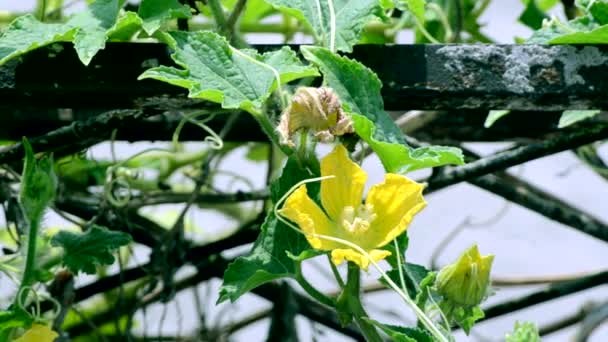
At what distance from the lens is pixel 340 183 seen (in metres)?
0.80

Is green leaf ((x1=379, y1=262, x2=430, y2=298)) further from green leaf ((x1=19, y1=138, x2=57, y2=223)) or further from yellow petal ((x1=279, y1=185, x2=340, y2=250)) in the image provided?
green leaf ((x1=19, y1=138, x2=57, y2=223))

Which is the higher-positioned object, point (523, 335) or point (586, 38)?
point (586, 38)

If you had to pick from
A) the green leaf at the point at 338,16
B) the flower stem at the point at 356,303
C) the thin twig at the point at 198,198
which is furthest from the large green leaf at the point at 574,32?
the thin twig at the point at 198,198

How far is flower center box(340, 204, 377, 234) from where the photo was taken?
2.59ft

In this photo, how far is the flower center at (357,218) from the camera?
79 cm

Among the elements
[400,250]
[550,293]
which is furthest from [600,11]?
[550,293]

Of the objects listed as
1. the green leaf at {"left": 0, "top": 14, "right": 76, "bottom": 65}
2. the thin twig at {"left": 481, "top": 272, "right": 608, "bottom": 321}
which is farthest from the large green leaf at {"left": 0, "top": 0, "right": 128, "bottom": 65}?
the thin twig at {"left": 481, "top": 272, "right": 608, "bottom": 321}

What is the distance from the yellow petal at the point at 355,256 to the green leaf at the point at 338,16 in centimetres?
16

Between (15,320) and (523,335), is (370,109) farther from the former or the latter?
→ (15,320)

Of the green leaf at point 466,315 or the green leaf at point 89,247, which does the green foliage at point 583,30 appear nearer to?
the green leaf at point 466,315

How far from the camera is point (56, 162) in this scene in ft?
4.36

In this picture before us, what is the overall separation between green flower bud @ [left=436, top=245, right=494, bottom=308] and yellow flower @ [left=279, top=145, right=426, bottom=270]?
5 cm

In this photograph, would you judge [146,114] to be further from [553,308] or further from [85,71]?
[553,308]

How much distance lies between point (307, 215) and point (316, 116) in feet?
0.21
